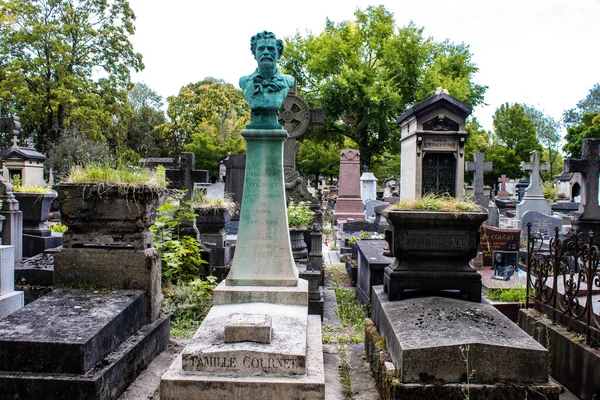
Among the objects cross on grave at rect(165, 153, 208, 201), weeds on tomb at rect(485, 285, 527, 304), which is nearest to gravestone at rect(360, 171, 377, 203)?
cross on grave at rect(165, 153, 208, 201)

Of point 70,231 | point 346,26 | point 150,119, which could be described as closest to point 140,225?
point 70,231

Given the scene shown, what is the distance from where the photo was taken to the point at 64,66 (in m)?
28.0

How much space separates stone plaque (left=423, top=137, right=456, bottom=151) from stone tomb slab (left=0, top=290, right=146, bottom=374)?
10.5 metres

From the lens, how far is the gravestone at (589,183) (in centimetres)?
988

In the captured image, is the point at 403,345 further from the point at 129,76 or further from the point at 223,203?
the point at 129,76

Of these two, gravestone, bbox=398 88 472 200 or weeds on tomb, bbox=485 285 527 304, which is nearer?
weeds on tomb, bbox=485 285 527 304

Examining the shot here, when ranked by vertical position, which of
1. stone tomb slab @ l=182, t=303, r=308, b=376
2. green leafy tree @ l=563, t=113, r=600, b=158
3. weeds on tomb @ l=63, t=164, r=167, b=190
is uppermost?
green leafy tree @ l=563, t=113, r=600, b=158

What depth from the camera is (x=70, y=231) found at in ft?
14.4

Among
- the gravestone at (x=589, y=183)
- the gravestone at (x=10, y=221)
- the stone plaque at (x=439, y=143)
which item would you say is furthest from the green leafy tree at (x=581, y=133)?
the gravestone at (x=10, y=221)

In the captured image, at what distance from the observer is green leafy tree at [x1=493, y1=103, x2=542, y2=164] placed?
40.8 m

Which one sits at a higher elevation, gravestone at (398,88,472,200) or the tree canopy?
the tree canopy

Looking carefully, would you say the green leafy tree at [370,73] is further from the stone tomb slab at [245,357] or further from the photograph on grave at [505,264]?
the stone tomb slab at [245,357]

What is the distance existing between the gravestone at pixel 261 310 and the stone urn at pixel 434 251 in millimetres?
943

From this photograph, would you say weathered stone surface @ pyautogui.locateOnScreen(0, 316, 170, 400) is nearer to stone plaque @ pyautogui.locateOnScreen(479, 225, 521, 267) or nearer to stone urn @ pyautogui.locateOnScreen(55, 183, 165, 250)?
stone urn @ pyautogui.locateOnScreen(55, 183, 165, 250)
